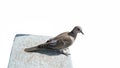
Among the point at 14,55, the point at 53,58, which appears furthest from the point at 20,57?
the point at 53,58

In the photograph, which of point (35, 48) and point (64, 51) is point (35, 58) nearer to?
point (35, 48)

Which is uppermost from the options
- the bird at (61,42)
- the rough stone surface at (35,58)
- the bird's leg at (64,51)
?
the bird at (61,42)

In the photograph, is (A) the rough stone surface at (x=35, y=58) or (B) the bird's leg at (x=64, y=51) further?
(B) the bird's leg at (x=64, y=51)

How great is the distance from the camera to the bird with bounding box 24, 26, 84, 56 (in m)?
4.06

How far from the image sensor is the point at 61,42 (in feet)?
13.3

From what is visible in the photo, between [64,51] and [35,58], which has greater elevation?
[64,51]

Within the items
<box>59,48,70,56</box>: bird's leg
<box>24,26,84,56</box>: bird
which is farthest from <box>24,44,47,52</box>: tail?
<box>59,48,70,56</box>: bird's leg

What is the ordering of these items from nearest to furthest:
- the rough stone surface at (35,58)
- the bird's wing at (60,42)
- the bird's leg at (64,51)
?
Answer: the rough stone surface at (35,58)
the bird's wing at (60,42)
the bird's leg at (64,51)

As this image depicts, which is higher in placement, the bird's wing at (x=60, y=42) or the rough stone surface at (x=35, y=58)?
the bird's wing at (x=60, y=42)

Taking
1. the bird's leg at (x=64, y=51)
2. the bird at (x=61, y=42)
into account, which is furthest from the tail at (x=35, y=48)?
the bird's leg at (x=64, y=51)

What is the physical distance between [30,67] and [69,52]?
20.7 inches

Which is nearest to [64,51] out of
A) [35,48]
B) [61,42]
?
[61,42]

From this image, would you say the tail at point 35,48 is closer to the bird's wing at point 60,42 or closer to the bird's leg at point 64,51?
the bird's wing at point 60,42

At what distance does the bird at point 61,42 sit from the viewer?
4.06 metres
